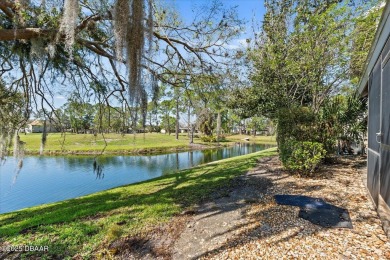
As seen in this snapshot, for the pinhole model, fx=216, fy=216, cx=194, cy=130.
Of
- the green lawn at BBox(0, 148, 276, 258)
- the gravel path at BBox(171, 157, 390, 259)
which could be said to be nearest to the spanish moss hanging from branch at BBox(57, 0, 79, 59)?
the green lawn at BBox(0, 148, 276, 258)

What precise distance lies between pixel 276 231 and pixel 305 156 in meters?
3.20

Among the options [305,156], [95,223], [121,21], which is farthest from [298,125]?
[95,223]

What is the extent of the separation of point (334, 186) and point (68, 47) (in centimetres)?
545

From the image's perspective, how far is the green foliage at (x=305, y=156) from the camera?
5359 mm

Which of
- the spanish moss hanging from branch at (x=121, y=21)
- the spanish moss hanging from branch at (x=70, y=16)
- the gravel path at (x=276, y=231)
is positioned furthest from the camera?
the spanish moss hanging from branch at (x=70, y=16)

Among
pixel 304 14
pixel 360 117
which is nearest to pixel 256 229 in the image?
pixel 360 117

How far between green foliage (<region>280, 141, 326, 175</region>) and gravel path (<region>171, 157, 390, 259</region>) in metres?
0.74

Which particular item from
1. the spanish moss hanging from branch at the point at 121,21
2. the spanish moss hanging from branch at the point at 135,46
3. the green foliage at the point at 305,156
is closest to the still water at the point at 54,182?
the spanish moss hanging from branch at the point at 135,46

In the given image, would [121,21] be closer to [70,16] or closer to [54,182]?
[70,16]

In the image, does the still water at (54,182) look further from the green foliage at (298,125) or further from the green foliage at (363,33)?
the green foliage at (363,33)

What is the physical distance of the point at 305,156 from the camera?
17.9ft

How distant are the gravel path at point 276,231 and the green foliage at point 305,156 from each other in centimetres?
74

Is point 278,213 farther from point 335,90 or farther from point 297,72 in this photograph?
point 335,90

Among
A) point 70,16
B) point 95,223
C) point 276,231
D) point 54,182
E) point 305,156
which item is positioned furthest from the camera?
point 54,182
